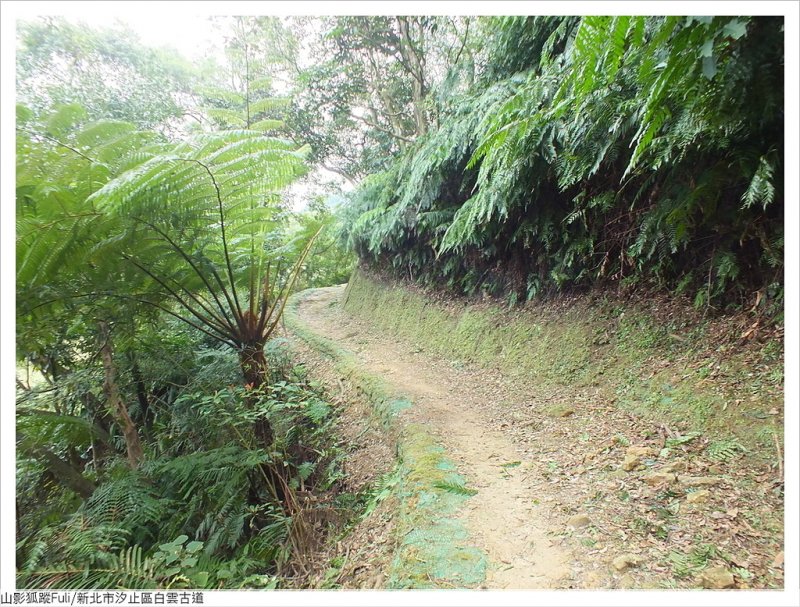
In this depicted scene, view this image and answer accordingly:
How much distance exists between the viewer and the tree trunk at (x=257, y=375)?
3.24 metres

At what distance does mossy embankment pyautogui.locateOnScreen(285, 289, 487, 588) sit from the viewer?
1.46 m

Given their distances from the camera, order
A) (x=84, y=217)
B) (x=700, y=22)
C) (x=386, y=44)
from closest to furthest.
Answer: (x=700, y=22) → (x=84, y=217) → (x=386, y=44)

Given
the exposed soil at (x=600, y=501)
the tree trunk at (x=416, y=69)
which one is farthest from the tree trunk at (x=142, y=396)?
the tree trunk at (x=416, y=69)

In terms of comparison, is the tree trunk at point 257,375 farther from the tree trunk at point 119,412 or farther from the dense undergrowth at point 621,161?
the dense undergrowth at point 621,161

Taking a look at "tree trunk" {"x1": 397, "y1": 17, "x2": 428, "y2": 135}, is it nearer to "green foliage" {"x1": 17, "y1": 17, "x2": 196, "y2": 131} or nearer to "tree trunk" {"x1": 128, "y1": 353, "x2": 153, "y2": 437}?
"green foliage" {"x1": 17, "y1": 17, "x2": 196, "y2": 131}

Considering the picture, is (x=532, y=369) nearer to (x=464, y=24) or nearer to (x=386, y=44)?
(x=464, y=24)

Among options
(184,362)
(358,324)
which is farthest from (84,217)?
(358,324)

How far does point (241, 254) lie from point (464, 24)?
314 cm

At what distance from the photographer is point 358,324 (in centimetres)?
691

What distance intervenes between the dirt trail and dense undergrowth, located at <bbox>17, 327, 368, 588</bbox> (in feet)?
3.02

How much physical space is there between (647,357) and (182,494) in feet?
13.1

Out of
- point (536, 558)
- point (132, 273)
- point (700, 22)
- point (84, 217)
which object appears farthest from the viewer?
point (132, 273)

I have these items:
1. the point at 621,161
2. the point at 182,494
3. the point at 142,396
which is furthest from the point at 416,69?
the point at 182,494

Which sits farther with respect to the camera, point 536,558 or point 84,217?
point 84,217
